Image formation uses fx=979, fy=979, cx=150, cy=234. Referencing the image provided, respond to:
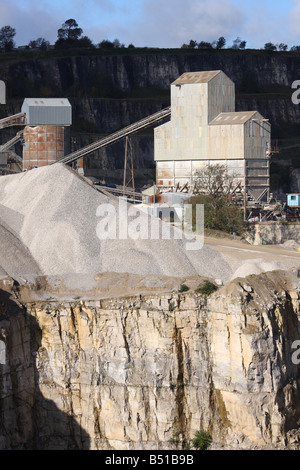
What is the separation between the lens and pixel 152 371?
4709 centimetres

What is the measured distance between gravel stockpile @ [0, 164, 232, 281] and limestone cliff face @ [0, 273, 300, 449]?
3.70m

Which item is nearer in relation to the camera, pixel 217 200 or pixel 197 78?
pixel 217 200

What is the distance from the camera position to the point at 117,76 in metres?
144

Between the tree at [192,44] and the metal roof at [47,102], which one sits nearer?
the metal roof at [47,102]

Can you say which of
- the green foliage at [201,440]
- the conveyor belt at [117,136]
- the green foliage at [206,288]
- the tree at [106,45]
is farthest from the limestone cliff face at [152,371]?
the tree at [106,45]

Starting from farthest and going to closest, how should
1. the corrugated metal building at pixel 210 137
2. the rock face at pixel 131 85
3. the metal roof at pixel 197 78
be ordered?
the rock face at pixel 131 85
the metal roof at pixel 197 78
the corrugated metal building at pixel 210 137

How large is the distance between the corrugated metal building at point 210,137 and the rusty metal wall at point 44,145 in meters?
9.18

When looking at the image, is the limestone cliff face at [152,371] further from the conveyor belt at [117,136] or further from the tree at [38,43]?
the tree at [38,43]

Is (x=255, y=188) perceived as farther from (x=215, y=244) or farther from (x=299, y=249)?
(x=215, y=244)

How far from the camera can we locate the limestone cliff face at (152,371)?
4569 centimetres

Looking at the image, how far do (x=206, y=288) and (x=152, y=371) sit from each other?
5.02m

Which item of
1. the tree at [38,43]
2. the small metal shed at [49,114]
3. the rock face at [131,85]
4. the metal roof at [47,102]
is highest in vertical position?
the tree at [38,43]

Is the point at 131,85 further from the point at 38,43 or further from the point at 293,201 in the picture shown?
the point at 293,201

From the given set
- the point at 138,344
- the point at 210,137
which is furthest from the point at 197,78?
the point at 138,344
